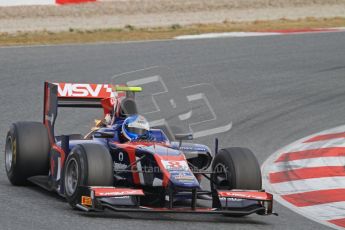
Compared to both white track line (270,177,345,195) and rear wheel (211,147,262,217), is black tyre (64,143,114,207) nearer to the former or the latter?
rear wheel (211,147,262,217)

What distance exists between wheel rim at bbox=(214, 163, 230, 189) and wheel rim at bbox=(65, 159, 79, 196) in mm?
1378

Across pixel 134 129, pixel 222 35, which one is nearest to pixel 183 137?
pixel 134 129

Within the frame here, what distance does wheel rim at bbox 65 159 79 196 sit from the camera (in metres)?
9.15

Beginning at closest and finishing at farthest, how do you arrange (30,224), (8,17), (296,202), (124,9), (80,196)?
(30,224) → (80,196) → (296,202) → (8,17) → (124,9)

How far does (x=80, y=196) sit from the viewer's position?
8.81 m

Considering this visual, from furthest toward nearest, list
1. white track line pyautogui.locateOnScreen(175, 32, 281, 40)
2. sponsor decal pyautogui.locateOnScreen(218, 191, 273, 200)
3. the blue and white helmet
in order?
1. white track line pyautogui.locateOnScreen(175, 32, 281, 40)
2. the blue and white helmet
3. sponsor decal pyautogui.locateOnScreen(218, 191, 273, 200)

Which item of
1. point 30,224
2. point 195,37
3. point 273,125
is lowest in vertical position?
point 30,224

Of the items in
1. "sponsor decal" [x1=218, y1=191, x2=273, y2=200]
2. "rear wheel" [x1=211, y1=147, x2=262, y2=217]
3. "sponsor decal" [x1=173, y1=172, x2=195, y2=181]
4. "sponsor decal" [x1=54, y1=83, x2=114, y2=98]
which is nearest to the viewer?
"sponsor decal" [x1=173, y1=172, x2=195, y2=181]

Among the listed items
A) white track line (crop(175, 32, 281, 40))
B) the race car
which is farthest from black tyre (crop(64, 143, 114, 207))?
white track line (crop(175, 32, 281, 40))

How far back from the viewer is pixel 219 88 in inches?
701

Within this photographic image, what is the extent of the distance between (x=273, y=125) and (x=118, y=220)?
6.59 metres

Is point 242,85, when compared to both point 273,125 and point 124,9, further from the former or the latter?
point 124,9

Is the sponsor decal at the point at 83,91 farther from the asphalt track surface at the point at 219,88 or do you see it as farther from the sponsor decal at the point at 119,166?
the sponsor decal at the point at 119,166

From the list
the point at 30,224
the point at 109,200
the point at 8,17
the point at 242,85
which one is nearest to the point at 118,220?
the point at 109,200
